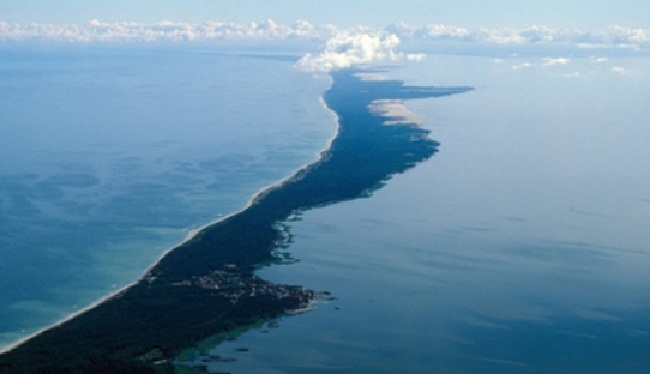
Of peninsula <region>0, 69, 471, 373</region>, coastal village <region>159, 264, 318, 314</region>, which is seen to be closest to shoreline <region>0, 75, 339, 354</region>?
peninsula <region>0, 69, 471, 373</region>

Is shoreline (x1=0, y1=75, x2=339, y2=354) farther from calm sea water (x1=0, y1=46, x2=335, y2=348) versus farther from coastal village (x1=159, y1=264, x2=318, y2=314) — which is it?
coastal village (x1=159, y1=264, x2=318, y2=314)

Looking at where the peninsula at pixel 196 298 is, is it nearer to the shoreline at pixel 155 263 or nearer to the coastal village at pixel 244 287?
the coastal village at pixel 244 287

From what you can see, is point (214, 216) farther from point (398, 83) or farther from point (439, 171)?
point (398, 83)

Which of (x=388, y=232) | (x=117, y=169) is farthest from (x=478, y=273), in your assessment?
(x=117, y=169)

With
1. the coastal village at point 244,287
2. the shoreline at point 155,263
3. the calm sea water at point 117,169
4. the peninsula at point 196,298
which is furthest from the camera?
the calm sea water at point 117,169

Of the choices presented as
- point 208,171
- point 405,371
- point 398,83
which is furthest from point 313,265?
point 398,83

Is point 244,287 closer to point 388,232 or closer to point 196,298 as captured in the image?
point 196,298

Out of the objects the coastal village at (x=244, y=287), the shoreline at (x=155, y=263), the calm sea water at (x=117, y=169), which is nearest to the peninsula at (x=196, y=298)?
the coastal village at (x=244, y=287)
